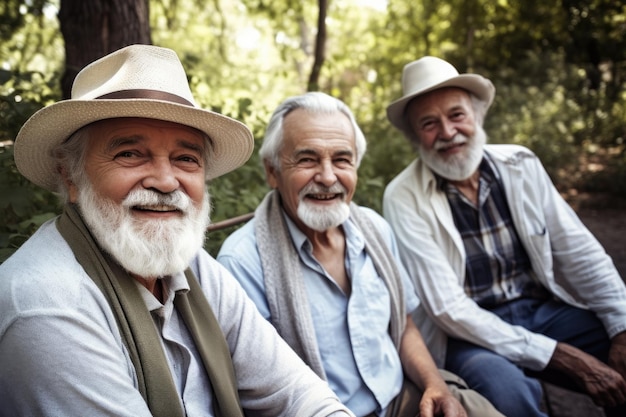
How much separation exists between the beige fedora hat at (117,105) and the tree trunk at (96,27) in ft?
5.48

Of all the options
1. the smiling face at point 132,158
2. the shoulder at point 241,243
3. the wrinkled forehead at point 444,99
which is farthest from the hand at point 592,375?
the smiling face at point 132,158

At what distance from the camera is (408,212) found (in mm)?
2967

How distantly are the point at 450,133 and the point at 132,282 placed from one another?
2154 millimetres

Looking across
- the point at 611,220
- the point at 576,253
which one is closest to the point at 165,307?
the point at 576,253

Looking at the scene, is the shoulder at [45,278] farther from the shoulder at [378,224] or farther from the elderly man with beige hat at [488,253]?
the elderly man with beige hat at [488,253]

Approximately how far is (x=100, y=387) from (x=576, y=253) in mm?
2810

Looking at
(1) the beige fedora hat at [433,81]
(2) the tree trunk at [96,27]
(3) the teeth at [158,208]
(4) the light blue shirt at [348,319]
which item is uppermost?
(2) the tree trunk at [96,27]

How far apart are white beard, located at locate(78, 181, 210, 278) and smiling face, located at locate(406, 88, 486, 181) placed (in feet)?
6.15

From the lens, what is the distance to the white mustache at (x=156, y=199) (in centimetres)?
155

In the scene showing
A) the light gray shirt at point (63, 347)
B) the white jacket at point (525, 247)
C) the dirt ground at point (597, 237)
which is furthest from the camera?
the dirt ground at point (597, 237)

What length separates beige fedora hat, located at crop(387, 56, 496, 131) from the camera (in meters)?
2.99

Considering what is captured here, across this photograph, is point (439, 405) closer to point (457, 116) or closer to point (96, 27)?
point (457, 116)

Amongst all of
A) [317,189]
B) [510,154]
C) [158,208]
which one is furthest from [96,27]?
[510,154]

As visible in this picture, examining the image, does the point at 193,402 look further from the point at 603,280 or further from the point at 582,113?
the point at 582,113
